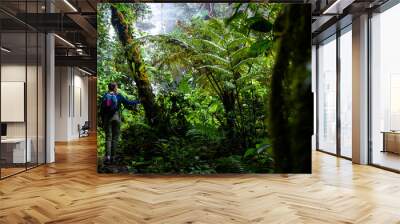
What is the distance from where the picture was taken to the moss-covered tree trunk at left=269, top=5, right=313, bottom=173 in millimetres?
5664

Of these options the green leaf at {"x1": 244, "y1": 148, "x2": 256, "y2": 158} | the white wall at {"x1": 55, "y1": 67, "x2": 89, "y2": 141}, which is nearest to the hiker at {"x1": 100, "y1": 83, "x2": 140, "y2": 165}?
the green leaf at {"x1": 244, "y1": 148, "x2": 256, "y2": 158}

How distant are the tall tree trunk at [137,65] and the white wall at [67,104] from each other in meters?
9.84

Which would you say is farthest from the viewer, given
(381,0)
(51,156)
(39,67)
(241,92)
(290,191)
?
(51,156)

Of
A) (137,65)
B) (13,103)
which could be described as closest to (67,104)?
(13,103)

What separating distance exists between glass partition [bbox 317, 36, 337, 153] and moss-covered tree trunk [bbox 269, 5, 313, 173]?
13.6 ft

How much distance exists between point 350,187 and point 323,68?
5828 mm

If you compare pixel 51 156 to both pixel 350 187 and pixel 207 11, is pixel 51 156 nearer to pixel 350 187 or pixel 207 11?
pixel 207 11

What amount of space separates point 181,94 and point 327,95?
17.8ft

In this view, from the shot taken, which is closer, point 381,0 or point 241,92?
point 241,92

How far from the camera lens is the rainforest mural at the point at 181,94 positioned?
6.12 m

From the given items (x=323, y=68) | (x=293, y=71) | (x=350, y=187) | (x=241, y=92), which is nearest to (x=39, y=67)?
(x=241, y=92)

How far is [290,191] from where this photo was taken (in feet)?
16.6

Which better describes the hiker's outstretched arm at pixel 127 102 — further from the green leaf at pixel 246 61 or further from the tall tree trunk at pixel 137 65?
the green leaf at pixel 246 61

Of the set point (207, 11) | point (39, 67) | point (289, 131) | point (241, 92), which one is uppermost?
point (207, 11)
